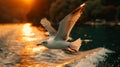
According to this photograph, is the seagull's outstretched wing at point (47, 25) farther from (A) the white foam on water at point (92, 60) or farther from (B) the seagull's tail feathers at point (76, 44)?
(A) the white foam on water at point (92, 60)

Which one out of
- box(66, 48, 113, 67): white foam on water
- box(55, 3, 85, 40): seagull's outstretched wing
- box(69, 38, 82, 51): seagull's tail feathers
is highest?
box(55, 3, 85, 40): seagull's outstretched wing

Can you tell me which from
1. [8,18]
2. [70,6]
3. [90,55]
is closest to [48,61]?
[90,55]

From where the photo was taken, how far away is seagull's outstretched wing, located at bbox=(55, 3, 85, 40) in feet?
46.3

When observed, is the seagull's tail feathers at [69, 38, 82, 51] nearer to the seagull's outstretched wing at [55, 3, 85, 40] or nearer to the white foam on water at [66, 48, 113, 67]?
the seagull's outstretched wing at [55, 3, 85, 40]

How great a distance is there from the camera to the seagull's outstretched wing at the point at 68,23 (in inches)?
556

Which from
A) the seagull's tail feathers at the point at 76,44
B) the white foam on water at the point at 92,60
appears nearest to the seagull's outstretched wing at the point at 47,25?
the seagull's tail feathers at the point at 76,44

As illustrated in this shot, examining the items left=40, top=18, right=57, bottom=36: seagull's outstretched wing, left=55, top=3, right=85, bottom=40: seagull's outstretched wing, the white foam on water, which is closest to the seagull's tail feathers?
left=55, top=3, right=85, bottom=40: seagull's outstretched wing

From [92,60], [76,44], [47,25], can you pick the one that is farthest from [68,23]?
[92,60]

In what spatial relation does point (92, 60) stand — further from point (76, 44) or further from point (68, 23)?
point (68, 23)

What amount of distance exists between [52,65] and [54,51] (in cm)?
812

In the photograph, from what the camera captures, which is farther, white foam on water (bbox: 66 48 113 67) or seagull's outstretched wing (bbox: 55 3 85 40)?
white foam on water (bbox: 66 48 113 67)

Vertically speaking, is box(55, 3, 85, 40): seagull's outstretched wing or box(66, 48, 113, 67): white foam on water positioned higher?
box(55, 3, 85, 40): seagull's outstretched wing

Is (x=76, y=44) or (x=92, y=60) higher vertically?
(x=76, y=44)

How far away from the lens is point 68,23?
15.1 m
